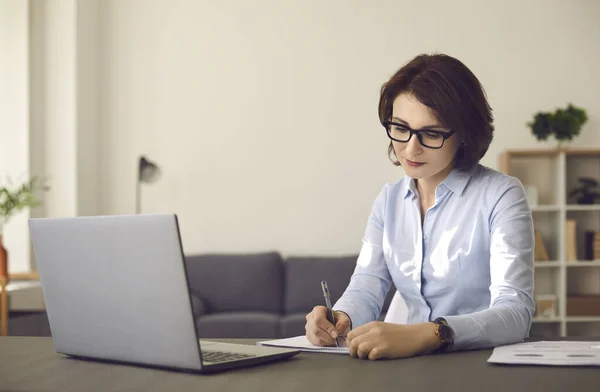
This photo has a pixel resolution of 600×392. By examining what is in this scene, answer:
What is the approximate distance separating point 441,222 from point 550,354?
2.17 feet

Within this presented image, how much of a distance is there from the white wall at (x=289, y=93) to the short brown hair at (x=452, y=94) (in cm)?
317

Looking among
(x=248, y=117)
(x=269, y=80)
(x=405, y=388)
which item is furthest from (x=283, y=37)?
(x=405, y=388)

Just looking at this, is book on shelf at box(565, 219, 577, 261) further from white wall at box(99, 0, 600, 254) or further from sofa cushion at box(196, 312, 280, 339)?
sofa cushion at box(196, 312, 280, 339)

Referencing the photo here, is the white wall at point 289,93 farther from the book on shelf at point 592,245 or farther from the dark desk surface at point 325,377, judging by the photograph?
the dark desk surface at point 325,377

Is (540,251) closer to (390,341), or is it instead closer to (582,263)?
(582,263)

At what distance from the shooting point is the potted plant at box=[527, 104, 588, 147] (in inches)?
177

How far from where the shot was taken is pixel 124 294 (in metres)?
1.20

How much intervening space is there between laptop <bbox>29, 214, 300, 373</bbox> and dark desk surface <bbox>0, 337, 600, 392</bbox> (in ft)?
0.12

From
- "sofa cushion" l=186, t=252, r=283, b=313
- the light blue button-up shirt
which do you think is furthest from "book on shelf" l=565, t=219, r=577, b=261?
the light blue button-up shirt

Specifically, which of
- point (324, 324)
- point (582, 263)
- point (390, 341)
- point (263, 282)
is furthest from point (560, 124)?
point (390, 341)

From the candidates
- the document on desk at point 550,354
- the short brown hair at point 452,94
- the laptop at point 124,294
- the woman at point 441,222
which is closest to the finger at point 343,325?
the woman at point 441,222

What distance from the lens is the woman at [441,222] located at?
5.21ft

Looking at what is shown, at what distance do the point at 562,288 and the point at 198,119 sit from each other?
9.19 ft

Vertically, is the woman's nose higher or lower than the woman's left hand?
higher
